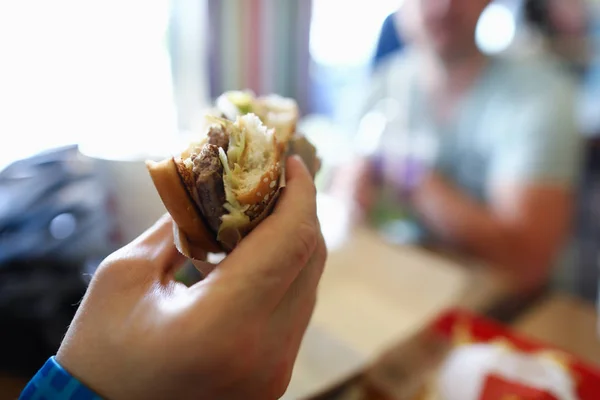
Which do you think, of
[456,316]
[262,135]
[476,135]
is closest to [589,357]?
[456,316]

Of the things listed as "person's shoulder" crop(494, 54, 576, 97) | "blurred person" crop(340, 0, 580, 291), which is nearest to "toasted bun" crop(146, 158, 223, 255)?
"blurred person" crop(340, 0, 580, 291)

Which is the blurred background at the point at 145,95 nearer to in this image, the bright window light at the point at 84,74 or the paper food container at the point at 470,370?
the bright window light at the point at 84,74

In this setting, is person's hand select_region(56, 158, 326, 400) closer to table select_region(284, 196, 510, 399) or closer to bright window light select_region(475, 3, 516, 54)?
table select_region(284, 196, 510, 399)

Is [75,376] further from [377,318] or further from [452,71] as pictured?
[452,71]

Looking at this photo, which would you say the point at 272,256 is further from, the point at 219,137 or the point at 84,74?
the point at 84,74

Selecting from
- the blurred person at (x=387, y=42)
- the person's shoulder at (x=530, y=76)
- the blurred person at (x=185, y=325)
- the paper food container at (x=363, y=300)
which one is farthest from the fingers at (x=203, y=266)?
the blurred person at (x=387, y=42)

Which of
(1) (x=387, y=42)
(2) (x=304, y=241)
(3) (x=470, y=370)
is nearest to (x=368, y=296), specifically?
(3) (x=470, y=370)

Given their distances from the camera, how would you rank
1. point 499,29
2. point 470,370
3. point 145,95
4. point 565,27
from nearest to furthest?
A: point 470,370 → point 145,95 → point 499,29 → point 565,27
